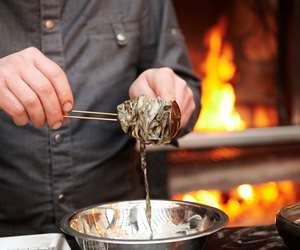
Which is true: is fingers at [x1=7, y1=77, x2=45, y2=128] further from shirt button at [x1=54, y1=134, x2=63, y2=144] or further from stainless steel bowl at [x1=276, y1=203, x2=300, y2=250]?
stainless steel bowl at [x1=276, y1=203, x2=300, y2=250]

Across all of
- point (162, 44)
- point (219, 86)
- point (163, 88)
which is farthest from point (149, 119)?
point (219, 86)

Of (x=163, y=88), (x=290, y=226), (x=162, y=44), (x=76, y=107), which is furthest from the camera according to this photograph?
(x=162, y=44)

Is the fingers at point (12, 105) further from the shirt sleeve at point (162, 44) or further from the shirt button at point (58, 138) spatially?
the shirt sleeve at point (162, 44)

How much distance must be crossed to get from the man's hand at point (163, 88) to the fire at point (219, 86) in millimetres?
1546

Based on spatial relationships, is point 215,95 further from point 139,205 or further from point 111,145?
point 139,205

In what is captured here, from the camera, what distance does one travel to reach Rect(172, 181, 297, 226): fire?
3.02m

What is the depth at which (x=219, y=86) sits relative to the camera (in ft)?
10.2

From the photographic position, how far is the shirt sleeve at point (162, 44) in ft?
5.70

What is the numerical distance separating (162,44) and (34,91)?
1.97 feet

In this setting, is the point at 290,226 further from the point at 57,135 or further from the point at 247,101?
the point at 247,101

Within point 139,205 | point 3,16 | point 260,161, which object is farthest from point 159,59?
point 260,161

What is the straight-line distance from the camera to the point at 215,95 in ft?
10.2

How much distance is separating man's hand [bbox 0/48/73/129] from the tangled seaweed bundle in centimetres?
13

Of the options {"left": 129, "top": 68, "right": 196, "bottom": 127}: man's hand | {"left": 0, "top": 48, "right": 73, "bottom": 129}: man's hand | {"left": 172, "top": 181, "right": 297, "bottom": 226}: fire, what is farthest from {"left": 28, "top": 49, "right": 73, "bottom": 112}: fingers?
{"left": 172, "top": 181, "right": 297, "bottom": 226}: fire
